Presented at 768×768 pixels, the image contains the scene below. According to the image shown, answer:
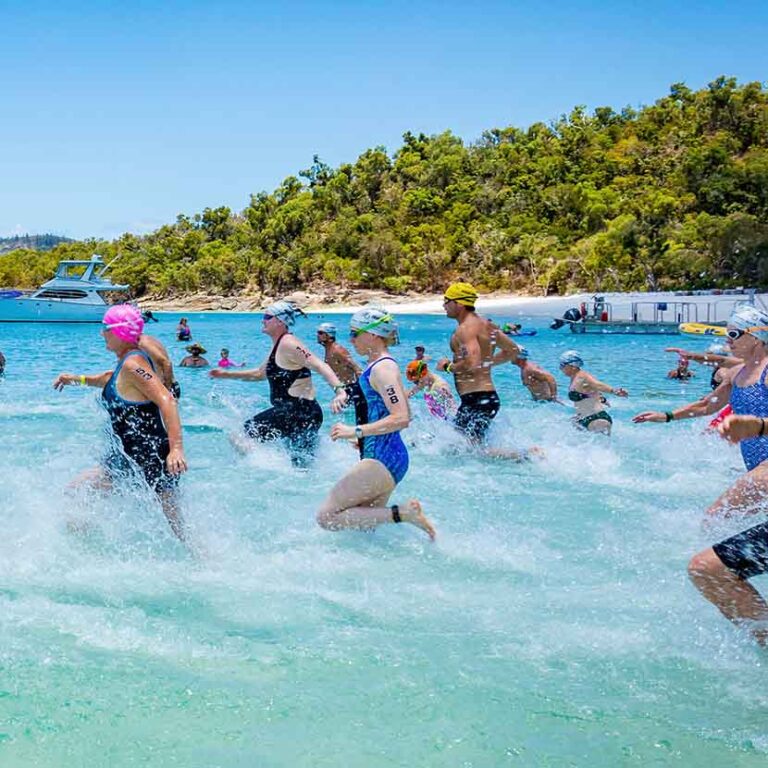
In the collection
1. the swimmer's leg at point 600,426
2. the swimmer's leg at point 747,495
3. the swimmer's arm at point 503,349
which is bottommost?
the swimmer's leg at point 600,426

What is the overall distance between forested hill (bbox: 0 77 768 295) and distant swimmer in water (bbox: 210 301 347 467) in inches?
2071

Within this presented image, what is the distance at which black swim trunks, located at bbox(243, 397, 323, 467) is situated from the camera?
29.1 feet

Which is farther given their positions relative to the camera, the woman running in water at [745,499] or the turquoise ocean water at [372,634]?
the woman running in water at [745,499]

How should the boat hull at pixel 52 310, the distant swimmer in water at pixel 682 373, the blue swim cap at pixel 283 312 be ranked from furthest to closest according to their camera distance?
the boat hull at pixel 52 310 → the distant swimmer in water at pixel 682 373 → the blue swim cap at pixel 283 312

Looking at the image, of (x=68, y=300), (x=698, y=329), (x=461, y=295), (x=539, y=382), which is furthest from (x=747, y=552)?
(x=68, y=300)

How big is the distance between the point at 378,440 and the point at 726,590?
2.43 metres

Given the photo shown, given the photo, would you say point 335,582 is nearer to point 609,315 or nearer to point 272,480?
point 272,480

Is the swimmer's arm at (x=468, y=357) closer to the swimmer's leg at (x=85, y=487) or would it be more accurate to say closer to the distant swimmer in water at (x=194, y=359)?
the swimmer's leg at (x=85, y=487)

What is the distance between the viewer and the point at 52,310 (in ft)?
197

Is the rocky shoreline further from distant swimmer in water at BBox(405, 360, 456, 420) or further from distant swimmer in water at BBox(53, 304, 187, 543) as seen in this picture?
distant swimmer in water at BBox(53, 304, 187, 543)

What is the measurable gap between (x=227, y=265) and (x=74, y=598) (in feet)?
311

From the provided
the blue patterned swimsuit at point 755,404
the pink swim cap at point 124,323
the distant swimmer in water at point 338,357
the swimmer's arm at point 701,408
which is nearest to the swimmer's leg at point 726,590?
the blue patterned swimsuit at point 755,404

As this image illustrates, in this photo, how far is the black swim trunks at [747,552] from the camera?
3902 millimetres

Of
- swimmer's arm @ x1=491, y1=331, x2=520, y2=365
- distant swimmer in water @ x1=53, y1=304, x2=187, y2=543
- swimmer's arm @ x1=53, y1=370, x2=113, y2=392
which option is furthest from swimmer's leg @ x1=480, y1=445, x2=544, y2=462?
distant swimmer in water @ x1=53, y1=304, x2=187, y2=543
